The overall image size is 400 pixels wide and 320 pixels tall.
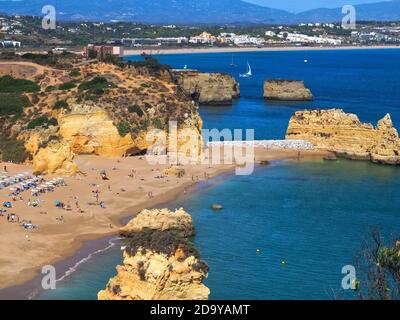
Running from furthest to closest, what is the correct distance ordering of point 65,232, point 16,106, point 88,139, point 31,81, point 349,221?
point 31,81
point 16,106
point 88,139
point 349,221
point 65,232

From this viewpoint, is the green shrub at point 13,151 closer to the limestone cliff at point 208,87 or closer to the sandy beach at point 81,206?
the sandy beach at point 81,206

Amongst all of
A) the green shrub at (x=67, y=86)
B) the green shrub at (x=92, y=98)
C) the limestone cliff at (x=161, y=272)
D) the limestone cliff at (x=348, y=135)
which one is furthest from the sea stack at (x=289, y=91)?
the limestone cliff at (x=161, y=272)

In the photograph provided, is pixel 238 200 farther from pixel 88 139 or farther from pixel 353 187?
pixel 88 139

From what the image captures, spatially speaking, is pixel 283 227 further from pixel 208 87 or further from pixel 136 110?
pixel 208 87

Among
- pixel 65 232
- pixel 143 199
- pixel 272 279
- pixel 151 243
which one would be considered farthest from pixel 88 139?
pixel 151 243

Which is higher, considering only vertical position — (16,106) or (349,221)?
(16,106)

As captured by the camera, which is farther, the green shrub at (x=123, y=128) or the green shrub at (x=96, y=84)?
the green shrub at (x=96, y=84)
